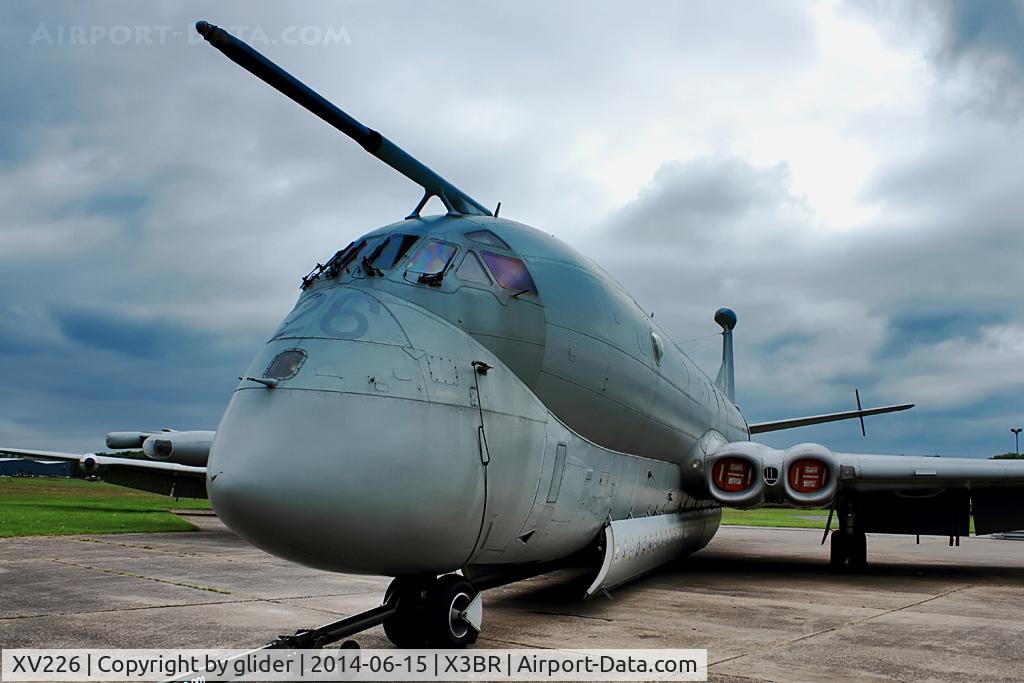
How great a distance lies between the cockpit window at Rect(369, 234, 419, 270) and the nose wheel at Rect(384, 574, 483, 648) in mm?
2235

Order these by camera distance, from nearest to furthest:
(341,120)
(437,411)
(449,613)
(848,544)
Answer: (437,411), (449,613), (341,120), (848,544)

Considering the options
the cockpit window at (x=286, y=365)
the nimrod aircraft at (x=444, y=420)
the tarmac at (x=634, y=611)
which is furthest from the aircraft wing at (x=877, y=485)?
the cockpit window at (x=286, y=365)

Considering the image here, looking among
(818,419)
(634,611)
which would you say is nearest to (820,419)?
(818,419)

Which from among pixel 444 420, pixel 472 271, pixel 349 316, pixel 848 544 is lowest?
pixel 848 544

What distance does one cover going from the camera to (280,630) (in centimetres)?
660

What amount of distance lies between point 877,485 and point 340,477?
9.94m

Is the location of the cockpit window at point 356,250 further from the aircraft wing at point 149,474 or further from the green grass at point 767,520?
the green grass at point 767,520

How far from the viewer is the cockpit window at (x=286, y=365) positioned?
4.71m

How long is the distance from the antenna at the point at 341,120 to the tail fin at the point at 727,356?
13.7 m

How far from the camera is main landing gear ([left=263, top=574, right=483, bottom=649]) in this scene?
5363 mm

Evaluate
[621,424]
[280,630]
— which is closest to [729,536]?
[621,424]

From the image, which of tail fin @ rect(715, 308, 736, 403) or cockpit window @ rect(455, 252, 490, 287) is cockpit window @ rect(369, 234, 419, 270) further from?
tail fin @ rect(715, 308, 736, 403)

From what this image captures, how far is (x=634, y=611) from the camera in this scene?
8.02m
